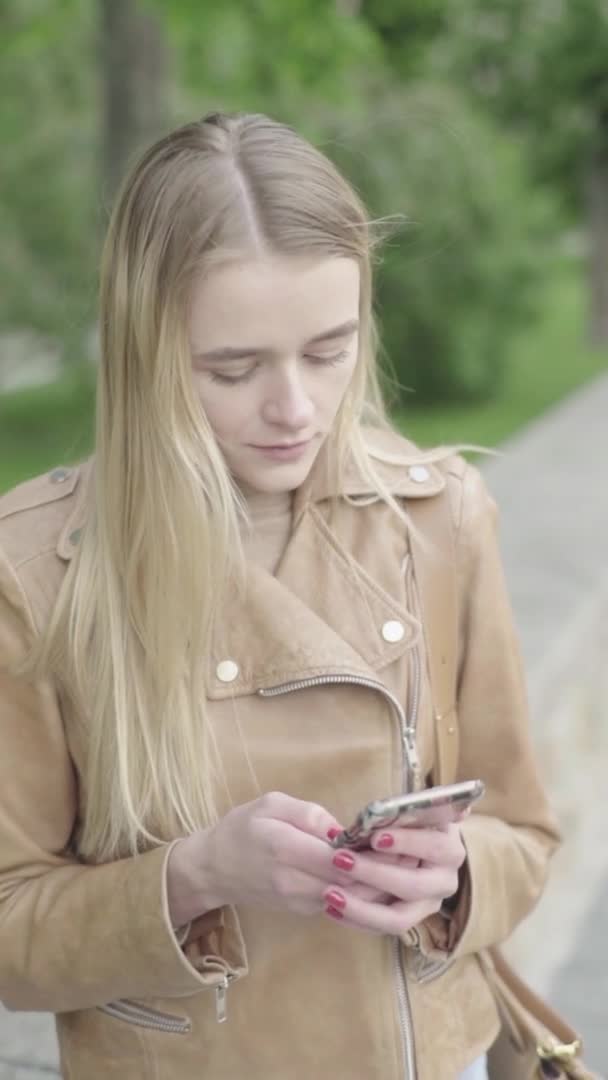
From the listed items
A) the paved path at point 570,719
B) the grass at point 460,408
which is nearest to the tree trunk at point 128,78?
the grass at point 460,408

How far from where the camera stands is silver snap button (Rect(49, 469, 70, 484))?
1845 millimetres

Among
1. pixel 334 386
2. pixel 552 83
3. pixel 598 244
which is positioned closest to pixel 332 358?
pixel 334 386

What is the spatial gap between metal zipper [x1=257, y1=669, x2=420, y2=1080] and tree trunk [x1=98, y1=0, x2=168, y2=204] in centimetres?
727

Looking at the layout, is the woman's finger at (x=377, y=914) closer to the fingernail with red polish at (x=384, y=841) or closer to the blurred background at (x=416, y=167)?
the fingernail with red polish at (x=384, y=841)

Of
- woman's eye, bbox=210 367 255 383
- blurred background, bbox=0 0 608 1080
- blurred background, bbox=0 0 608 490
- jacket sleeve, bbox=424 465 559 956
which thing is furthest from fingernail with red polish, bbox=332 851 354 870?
blurred background, bbox=0 0 608 490

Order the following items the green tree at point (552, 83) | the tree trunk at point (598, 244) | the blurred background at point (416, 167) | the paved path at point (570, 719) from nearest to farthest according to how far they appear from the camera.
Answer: the paved path at point (570, 719) → the blurred background at point (416, 167) → the green tree at point (552, 83) → the tree trunk at point (598, 244)

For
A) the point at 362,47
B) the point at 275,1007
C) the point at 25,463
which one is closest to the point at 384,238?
the point at 275,1007

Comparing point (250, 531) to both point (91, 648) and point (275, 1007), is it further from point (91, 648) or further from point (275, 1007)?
point (275, 1007)

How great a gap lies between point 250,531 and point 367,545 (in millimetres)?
138

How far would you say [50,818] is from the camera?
5.82 ft

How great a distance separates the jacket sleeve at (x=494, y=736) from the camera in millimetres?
1859

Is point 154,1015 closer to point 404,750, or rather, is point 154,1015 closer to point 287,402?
point 404,750

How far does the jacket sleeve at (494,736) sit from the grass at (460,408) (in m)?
7.42

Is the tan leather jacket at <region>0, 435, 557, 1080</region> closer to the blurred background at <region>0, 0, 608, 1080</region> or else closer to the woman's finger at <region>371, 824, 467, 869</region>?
the woman's finger at <region>371, 824, 467, 869</region>
